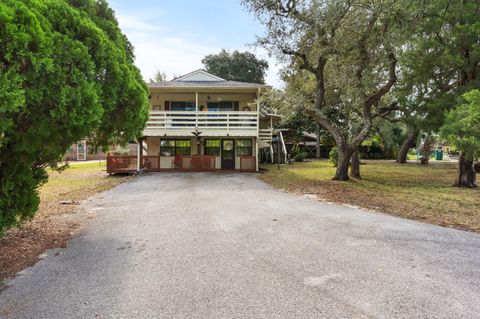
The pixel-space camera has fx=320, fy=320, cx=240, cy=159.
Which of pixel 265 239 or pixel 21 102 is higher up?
pixel 21 102

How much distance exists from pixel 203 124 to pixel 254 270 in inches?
669

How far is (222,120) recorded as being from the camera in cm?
2125

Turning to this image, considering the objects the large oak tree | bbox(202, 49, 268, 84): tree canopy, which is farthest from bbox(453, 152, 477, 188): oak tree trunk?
bbox(202, 49, 268, 84): tree canopy

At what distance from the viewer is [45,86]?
15.0ft

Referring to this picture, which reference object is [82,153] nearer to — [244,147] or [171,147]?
[171,147]

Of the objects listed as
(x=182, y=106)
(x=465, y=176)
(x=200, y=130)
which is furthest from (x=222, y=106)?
(x=465, y=176)

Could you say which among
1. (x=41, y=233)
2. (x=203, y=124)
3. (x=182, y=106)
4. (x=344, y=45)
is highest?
(x=344, y=45)

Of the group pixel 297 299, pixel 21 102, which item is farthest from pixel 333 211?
pixel 21 102

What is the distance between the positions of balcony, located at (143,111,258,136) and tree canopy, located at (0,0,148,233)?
46.3ft

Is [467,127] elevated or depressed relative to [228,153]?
elevated

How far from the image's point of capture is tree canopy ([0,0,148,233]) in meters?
4.11

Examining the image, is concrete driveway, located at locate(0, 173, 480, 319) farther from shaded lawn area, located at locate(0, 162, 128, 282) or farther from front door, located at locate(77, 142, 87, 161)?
front door, located at locate(77, 142, 87, 161)

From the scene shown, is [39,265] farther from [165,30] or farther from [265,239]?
[165,30]

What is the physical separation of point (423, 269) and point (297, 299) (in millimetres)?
2216
